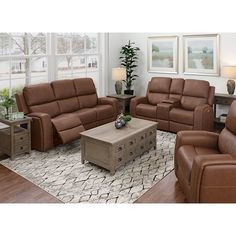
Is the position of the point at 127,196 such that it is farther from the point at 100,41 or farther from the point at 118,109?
the point at 100,41

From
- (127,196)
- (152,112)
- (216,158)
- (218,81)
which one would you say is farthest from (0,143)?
(218,81)

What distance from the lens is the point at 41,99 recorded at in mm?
4617

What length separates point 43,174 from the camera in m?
3.55

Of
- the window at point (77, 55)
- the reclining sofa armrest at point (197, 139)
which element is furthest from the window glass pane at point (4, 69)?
the reclining sofa armrest at point (197, 139)

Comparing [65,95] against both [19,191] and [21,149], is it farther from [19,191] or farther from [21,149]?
[19,191]

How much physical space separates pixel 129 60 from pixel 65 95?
6.98 ft

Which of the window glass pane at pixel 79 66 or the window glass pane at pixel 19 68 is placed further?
the window glass pane at pixel 79 66

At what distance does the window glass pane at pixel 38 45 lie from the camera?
198 inches

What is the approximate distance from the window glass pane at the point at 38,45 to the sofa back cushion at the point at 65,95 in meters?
0.68

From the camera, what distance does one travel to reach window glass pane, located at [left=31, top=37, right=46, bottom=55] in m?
5.02

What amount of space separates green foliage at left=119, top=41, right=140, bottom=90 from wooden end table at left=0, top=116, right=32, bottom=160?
3.02 m

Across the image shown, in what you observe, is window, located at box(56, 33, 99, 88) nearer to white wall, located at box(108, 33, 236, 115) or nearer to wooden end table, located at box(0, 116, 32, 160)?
white wall, located at box(108, 33, 236, 115)

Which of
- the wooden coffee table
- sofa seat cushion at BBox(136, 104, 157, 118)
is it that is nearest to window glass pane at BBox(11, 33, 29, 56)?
the wooden coffee table

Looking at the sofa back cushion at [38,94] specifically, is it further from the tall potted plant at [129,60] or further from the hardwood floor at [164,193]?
the hardwood floor at [164,193]
